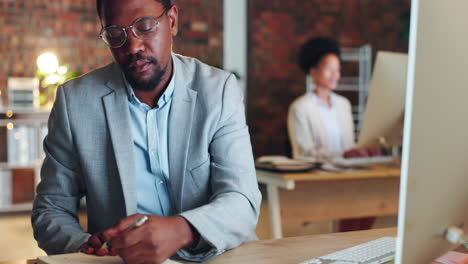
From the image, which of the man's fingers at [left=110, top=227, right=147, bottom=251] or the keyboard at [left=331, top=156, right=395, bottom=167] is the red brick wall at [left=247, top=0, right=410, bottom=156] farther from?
the man's fingers at [left=110, top=227, right=147, bottom=251]

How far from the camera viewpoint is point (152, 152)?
1.35 metres

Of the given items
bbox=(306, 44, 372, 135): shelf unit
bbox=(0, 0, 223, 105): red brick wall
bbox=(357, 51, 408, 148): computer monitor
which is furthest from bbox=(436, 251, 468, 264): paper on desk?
bbox=(306, 44, 372, 135): shelf unit

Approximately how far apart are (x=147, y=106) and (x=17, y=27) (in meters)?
4.30

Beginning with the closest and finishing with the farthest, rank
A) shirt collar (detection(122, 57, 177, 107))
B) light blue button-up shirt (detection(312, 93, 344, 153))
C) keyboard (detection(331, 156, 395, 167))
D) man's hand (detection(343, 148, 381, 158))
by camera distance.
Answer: shirt collar (detection(122, 57, 177, 107))
keyboard (detection(331, 156, 395, 167))
man's hand (detection(343, 148, 381, 158))
light blue button-up shirt (detection(312, 93, 344, 153))

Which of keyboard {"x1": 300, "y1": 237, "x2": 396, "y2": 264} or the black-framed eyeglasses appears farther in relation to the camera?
the black-framed eyeglasses

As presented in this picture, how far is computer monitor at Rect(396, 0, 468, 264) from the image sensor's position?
26.3 inches

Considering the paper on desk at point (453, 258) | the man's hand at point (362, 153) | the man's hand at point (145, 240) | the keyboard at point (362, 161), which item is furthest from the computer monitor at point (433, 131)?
the man's hand at point (362, 153)

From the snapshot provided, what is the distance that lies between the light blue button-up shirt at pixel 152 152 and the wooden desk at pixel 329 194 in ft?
4.23

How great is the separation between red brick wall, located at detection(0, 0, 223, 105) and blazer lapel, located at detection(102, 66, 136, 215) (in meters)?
4.12

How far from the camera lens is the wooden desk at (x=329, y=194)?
2695 mm

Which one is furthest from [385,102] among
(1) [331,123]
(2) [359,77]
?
(2) [359,77]

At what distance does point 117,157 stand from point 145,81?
19cm

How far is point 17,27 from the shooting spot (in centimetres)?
520

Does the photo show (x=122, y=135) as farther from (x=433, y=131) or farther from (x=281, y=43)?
(x=281, y=43)
